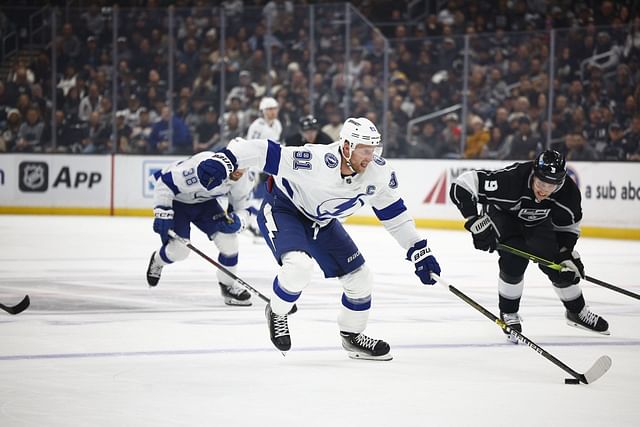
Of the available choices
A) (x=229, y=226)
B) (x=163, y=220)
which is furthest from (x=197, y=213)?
(x=163, y=220)

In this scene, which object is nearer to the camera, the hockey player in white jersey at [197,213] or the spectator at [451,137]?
the hockey player in white jersey at [197,213]

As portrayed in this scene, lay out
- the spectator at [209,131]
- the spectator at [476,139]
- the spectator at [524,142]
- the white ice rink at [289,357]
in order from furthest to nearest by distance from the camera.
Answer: the spectator at [209,131] < the spectator at [476,139] < the spectator at [524,142] < the white ice rink at [289,357]

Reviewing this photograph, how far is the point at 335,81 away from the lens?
14.8 m

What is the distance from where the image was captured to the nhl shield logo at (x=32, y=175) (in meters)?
16.0

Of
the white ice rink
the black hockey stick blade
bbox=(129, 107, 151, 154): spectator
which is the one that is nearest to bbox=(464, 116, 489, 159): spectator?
bbox=(129, 107, 151, 154): spectator

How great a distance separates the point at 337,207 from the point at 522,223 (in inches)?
56.3

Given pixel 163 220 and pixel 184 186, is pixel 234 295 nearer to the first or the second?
pixel 163 220

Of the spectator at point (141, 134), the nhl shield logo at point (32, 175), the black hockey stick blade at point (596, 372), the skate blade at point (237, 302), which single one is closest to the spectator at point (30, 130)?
the nhl shield logo at point (32, 175)

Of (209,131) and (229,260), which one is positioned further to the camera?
(209,131)

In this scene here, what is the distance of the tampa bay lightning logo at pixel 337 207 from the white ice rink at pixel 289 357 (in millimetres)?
682

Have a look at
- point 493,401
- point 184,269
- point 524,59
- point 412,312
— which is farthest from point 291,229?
point 524,59

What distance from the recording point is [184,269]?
9.42 metres

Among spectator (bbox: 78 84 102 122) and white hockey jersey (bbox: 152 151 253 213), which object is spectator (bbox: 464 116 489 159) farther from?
white hockey jersey (bbox: 152 151 253 213)

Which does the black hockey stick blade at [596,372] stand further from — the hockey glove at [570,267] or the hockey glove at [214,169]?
the hockey glove at [214,169]
